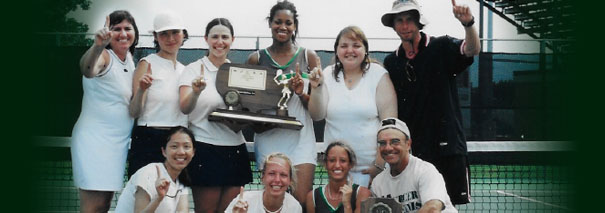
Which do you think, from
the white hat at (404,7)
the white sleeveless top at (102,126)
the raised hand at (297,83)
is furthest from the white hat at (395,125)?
the white sleeveless top at (102,126)

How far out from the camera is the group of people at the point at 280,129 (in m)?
2.94

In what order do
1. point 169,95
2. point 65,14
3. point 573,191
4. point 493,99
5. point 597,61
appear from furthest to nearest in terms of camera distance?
1. point 493,99
2. point 65,14
3. point 573,191
4. point 597,61
5. point 169,95

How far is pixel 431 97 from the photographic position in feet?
10.2

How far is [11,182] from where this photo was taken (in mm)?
2818

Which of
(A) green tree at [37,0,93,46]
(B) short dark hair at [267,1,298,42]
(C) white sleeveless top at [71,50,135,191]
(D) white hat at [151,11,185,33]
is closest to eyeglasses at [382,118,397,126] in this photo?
(B) short dark hair at [267,1,298,42]

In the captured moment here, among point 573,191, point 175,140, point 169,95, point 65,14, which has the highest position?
point 65,14

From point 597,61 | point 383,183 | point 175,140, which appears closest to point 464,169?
point 383,183

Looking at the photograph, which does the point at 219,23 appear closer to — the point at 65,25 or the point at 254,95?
the point at 254,95

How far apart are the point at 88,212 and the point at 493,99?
6681mm

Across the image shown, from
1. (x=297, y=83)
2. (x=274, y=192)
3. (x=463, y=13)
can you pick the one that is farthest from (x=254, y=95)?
(x=463, y=13)

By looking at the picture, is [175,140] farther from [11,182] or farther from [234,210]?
[11,182]

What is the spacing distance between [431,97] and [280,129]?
0.70m

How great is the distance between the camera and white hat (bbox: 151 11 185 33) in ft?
9.93

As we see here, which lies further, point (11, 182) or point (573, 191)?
point (573, 191)
